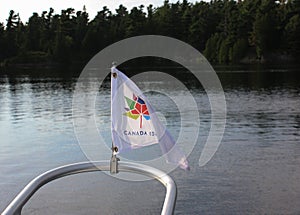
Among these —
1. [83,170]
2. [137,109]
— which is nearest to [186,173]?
[83,170]

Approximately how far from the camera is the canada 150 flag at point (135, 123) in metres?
4.39

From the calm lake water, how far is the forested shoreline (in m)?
85.9

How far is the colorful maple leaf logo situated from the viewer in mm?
4422

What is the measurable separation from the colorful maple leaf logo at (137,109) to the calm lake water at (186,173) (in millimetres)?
6315

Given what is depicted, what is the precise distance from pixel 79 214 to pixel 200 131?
11132mm

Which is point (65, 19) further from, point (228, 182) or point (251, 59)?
point (228, 182)

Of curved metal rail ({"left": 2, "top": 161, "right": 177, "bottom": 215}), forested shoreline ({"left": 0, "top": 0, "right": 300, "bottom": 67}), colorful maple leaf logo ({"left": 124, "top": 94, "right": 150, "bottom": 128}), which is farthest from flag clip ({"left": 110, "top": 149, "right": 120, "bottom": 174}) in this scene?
forested shoreline ({"left": 0, "top": 0, "right": 300, "bottom": 67})

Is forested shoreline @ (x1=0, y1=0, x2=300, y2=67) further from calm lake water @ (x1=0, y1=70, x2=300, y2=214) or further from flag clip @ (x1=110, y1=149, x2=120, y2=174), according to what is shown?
flag clip @ (x1=110, y1=149, x2=120, y2=174)

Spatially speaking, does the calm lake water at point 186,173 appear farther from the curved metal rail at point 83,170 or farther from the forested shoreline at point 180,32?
the forested shoreline at point 180,32

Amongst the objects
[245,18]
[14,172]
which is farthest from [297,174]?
[245,18]

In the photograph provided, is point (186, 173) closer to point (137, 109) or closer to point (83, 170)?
point (83, 170)

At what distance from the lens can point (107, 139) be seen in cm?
1947

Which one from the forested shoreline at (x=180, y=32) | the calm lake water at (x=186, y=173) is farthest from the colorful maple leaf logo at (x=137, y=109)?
the forested shoreline at (x=180, y=32)

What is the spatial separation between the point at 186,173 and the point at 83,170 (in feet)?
29.7
